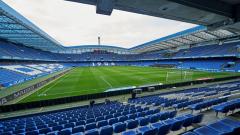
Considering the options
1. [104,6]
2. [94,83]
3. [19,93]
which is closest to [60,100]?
[19,93]

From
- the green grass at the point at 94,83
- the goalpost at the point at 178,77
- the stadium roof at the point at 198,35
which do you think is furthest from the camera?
the stadium roof at the point at 198,35

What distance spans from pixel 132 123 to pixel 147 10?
484cm

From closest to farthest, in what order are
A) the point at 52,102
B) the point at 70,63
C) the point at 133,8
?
the point at 133,8, the point at 52,102, the point at 70,63

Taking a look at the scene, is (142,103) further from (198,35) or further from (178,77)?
(198,35)

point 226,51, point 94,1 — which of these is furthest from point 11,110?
point 226,51

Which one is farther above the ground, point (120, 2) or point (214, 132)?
point (120, 2)

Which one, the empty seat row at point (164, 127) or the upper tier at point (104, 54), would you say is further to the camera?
the upper tier at point (104, 54)

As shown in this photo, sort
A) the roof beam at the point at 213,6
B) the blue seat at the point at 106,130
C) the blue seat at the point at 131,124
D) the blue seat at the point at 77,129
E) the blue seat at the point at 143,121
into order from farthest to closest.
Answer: the blue seat at the point at 143,121
the blue seat at the point at 131,124
the blue seat at the point at 77,129
the blue seat at the point at 106,130
the roof beam at the point at 213,6

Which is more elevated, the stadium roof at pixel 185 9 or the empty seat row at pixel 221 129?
the stadium roof at pixel 185 9

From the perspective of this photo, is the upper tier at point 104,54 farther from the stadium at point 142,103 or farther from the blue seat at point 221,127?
the blue seat at point 221,127

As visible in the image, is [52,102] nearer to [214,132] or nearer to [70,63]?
[214,132]

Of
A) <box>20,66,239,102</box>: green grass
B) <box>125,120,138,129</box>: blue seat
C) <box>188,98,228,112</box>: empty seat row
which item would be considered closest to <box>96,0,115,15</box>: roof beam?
<box>125,120,138,129</box>: blue seat

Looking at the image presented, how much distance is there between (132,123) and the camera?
272 inches

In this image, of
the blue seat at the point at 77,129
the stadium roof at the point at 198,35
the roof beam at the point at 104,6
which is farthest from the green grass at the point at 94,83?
the roof beam at the point at 104,6
